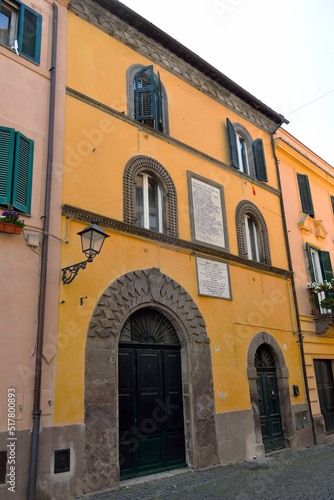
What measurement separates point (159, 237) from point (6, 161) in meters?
3.54

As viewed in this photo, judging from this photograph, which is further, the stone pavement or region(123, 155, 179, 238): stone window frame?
region(123, 155, 179, 238): stone window frame

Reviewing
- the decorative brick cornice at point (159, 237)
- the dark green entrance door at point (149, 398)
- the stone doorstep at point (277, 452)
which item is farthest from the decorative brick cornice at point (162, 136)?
the stone doorstep at point (277, 452)

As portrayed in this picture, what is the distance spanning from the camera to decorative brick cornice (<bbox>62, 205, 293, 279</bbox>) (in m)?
7.98

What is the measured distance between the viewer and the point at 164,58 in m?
11.4

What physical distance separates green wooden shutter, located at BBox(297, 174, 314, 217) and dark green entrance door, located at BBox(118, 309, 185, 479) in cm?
812

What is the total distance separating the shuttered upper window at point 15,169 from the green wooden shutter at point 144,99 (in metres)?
3.38

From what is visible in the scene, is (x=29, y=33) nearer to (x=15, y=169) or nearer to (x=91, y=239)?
(x=15, y=169)

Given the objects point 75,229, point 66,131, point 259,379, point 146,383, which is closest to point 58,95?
point 66,131

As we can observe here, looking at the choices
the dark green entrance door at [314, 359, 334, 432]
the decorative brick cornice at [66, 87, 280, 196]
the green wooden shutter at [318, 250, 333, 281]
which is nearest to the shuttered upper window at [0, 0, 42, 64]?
the decorative brick cornice at [66, 87, 280, 196]

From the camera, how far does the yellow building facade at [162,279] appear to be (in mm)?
7543

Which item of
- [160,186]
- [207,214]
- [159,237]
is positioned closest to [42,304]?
[159,237]

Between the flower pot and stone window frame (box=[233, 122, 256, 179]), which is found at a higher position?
stone window frame (box=[233, 122, 256, 179])

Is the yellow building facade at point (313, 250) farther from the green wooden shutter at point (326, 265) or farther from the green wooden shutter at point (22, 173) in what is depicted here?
the green wooden shutter at point (22, 173)

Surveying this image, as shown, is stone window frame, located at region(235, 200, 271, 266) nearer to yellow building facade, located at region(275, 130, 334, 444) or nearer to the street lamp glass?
yellow building facade, located at region(275, 130, 334, 444)
